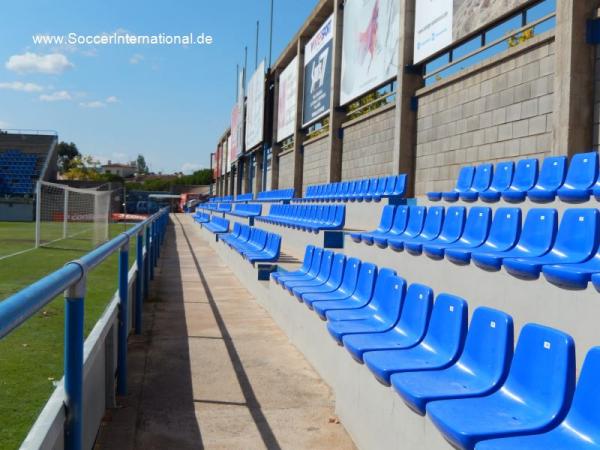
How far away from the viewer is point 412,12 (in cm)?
1077

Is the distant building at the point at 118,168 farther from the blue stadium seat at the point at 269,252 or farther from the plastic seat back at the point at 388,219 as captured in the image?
the plastic seat back at the point at 388,219

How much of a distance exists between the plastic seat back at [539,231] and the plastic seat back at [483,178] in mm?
2199

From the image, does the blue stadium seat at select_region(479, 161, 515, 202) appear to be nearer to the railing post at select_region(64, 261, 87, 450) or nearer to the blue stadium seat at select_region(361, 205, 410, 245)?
the blue stadium seat at select_region(361, 205, 410, 245)

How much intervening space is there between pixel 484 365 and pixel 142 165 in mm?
180994

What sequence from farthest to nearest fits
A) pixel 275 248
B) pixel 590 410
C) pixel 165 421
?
1. pixel 275 248
2. pixel 165 421
3. pixel 590 410

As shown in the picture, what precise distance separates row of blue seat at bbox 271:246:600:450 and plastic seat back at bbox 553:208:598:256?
0.99m

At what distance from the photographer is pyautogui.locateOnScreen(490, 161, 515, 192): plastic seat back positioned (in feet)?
19.0

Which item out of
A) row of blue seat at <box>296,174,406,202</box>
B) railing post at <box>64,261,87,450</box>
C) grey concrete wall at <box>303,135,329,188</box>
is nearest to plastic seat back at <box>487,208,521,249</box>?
railing post at <box>64,261,87,450</box>

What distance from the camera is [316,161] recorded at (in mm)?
18062

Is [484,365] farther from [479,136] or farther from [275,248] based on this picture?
[479,136]

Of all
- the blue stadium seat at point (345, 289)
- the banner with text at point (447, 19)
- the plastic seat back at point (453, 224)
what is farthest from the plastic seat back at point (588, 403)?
the banner with text at point (447, 19)

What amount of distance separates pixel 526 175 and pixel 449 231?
1191mm

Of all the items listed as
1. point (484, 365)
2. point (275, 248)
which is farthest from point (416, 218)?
point (484, 365)

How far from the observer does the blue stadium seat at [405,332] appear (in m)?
2.89
